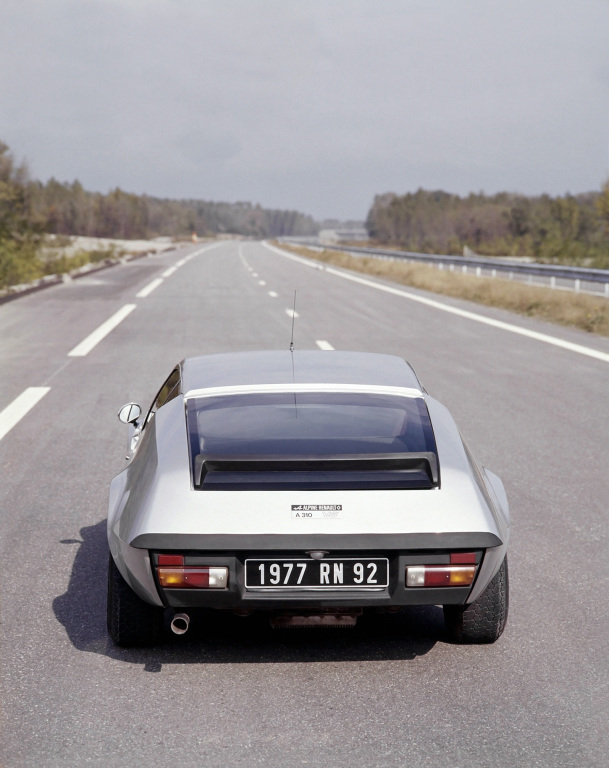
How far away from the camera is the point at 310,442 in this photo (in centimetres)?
440

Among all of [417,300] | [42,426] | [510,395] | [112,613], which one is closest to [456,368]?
[510,395]

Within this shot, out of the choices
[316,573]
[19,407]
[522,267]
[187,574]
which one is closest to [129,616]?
[187,574]

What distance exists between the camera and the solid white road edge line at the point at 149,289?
28.6 m

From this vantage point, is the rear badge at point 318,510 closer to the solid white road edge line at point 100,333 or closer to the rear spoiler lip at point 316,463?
the rear spoiler lip at point 316,463

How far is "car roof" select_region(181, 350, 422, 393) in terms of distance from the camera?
488 cm

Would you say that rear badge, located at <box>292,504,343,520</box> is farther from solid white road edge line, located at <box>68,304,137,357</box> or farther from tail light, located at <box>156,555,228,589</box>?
solid white road edge line, located at <box>68,304,137,357</box>

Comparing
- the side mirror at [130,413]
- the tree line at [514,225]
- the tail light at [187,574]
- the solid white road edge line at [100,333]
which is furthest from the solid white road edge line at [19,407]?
the tree line at [514,225]

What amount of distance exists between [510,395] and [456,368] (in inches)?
89.8

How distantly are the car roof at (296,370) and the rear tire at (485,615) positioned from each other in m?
1.00

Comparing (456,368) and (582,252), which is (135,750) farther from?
(582,252)

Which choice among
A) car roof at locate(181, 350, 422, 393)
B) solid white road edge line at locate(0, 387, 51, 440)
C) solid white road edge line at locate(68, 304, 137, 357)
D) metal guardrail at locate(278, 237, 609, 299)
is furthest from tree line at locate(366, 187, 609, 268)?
car roof at locate(181, 350, 422, 393)

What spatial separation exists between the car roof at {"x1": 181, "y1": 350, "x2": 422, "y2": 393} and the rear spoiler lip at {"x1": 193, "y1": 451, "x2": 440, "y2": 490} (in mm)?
715

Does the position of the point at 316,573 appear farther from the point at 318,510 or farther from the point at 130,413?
the point at 130,413

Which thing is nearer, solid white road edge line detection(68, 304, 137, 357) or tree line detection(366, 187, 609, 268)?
solid white road edge line detection(68, 304, 137, 357)
